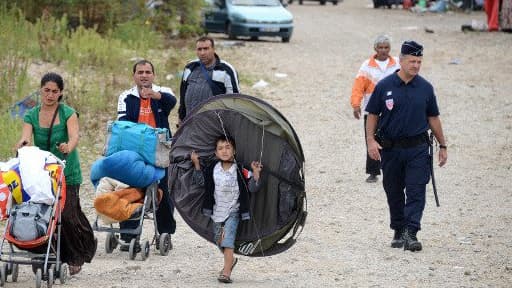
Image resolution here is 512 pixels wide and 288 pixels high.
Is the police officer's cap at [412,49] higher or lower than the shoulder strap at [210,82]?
A: higher

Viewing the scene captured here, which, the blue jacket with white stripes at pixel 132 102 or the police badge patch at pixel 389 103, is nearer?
the blue jacket with white stripes at pixel 132 102

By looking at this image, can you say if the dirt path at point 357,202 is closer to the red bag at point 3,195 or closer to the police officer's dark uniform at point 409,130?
the police officer's dark uniform at point 409,130

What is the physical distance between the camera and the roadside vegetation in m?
18.1

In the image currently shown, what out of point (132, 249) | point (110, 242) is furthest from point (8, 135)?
point (132, 249)

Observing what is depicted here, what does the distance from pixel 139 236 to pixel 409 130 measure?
2.61 meters

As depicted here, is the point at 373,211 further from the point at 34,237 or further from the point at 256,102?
the point at 34,237

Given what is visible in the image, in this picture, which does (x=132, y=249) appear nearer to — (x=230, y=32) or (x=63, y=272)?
(x=63, y=272)

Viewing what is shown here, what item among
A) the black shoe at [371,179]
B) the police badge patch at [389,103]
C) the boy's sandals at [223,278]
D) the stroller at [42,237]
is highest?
the police badge patch at [389,103]

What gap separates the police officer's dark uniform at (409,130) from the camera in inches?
425

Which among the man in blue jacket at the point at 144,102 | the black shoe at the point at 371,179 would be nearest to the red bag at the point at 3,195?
the man in blue jacket at the point at 144,102

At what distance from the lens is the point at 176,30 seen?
99.1 feet

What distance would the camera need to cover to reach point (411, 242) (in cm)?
1082

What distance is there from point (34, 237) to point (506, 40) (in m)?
25.7

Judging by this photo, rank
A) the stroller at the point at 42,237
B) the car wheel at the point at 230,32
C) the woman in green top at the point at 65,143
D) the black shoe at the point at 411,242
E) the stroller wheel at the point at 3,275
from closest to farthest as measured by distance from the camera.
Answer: the stroller at the point at 42,237
the stroller wheel at the point at 3,275
the woman in green top at the point at 65,143
the black shoe at the point at 411,242
the car wheel at the point at 230,32
